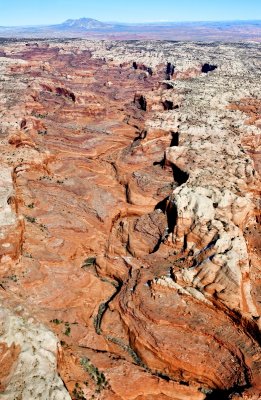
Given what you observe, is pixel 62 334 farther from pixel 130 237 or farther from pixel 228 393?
pixel 130 237

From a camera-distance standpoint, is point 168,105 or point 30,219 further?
point 168,105

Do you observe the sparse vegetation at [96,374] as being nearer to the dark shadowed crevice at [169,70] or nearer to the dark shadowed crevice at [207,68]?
the dark shadowed crevice at [169,70]

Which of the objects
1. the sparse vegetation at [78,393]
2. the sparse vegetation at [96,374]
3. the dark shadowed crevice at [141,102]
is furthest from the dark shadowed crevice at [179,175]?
the dark shadowed crevice at [141,102]

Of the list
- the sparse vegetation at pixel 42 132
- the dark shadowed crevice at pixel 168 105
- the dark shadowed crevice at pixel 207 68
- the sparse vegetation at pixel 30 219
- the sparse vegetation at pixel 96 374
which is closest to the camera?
the sparse vegetation at pixel 96 374

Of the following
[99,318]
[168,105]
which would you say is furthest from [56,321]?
[168,105]

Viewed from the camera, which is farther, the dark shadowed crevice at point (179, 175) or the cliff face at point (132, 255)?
the dark shadowed crevice at point (179, 175)

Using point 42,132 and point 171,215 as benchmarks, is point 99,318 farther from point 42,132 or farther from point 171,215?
point 42,132

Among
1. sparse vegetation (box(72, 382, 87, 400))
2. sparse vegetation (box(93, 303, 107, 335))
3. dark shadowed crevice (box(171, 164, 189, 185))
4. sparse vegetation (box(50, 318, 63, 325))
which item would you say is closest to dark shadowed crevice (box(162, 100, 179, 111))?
dark shadowed crevice (box(171, 164, 189, 185))

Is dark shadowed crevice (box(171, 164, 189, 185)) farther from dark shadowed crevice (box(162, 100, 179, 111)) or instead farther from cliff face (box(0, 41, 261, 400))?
dark shadowed crevice (box(162, 100, 179, 111))

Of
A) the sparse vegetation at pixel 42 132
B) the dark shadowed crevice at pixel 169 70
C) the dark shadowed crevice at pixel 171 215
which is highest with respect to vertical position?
the dark shadowed crevice at pixel 169 70
